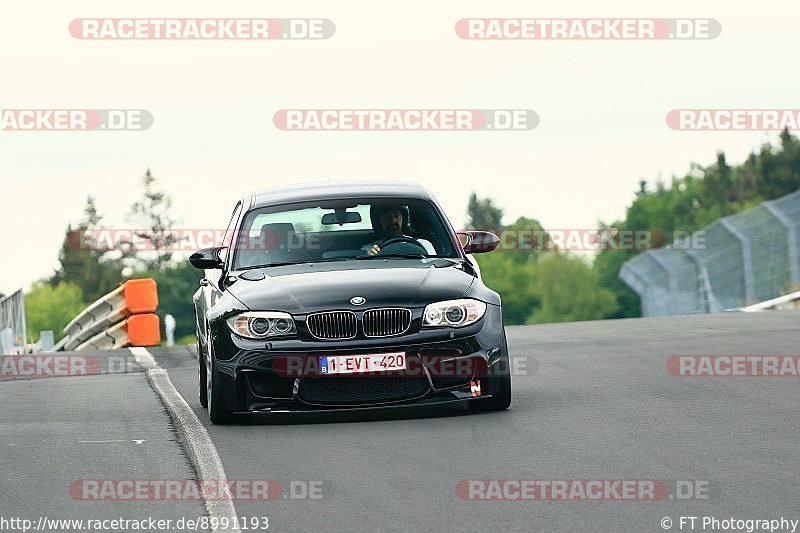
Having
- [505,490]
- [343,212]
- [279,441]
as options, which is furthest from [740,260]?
[505,490]

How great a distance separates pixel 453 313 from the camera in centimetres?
1091

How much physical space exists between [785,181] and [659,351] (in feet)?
360

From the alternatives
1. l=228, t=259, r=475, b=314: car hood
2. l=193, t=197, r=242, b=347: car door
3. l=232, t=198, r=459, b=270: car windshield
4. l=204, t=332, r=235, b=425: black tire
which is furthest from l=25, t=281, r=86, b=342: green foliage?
l=204, t=332, r=235, b=425: black tire

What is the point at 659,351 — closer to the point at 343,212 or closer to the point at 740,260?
the point at 343,212

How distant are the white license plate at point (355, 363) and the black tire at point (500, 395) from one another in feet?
2.55

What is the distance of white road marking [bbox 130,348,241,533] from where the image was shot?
740 centimetres

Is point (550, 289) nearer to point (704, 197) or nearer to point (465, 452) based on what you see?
point (704, 197)

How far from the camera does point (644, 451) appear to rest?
891cm

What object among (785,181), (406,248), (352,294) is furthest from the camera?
(785,181)

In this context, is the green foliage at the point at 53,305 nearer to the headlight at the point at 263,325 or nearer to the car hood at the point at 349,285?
the car hood at the point at 349,285

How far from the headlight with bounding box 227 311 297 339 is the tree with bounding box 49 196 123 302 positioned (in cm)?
14077

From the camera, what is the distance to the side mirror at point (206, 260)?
40.8 feet

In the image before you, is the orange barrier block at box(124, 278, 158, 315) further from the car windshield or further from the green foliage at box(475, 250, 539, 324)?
the green foliage at box(475, 250, 539, 324)

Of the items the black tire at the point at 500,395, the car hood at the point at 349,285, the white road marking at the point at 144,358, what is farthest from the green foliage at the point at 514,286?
the black tire at the point at 500,395
